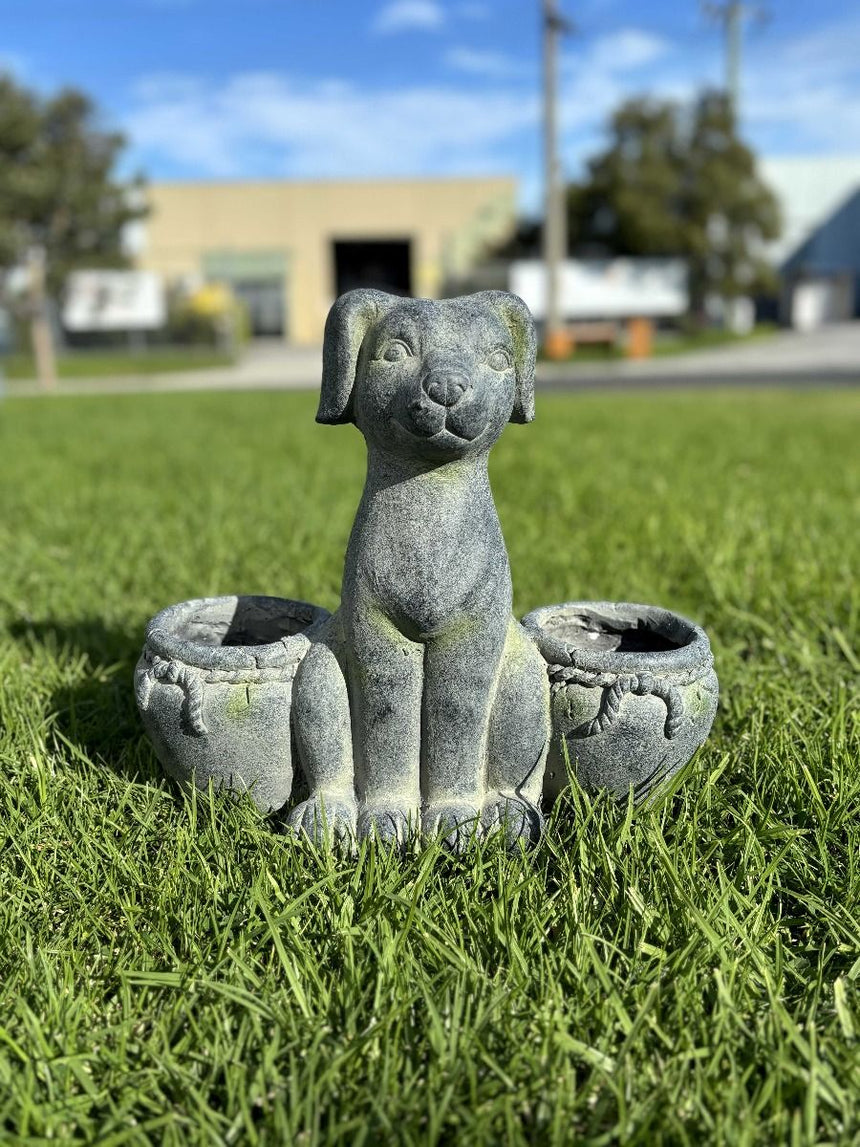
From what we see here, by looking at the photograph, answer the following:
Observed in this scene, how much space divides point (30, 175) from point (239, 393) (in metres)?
6.04

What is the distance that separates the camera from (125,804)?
6.50 feet

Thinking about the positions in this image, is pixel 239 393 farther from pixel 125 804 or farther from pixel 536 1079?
pixel 536 1079

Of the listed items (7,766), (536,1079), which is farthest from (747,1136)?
(7,766)

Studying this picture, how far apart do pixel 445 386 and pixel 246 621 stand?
0.85 metres

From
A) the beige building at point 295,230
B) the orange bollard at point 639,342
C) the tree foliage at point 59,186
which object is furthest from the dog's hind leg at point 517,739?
the beige building at point 295,230

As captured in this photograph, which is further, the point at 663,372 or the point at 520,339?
the point at 663,372

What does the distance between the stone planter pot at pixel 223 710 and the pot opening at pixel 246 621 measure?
0.58 ft

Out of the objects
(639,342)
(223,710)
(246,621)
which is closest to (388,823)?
(223,710)

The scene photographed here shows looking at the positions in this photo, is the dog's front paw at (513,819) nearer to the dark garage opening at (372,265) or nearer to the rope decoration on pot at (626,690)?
the rope decoration on pot at (626,690)

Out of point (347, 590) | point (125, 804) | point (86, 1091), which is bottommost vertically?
point (86, 1091)

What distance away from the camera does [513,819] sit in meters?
1.80

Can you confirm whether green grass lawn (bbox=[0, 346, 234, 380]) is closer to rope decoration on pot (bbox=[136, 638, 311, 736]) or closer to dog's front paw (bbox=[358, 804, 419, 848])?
rope decoration on pot (bbox=[136, 638, 311, 736])

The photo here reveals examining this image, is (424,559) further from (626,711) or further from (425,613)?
(626,711)

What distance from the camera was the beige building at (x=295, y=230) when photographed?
31.9m
